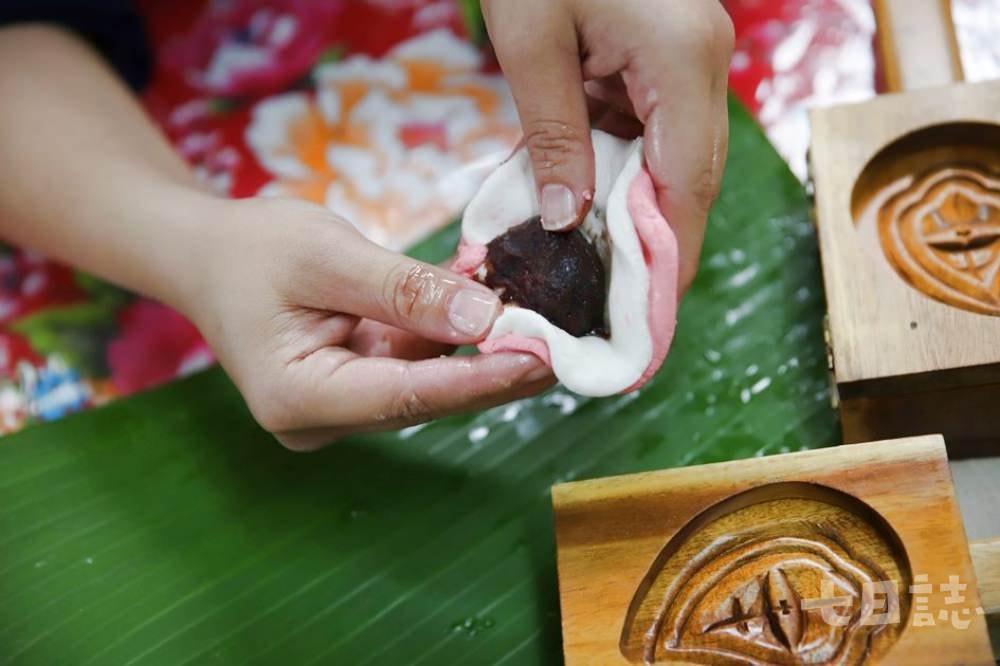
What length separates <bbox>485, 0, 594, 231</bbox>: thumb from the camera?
119cm

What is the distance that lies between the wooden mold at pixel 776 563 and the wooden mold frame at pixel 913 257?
0.17 meters

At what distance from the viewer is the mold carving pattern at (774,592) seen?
3.60ft

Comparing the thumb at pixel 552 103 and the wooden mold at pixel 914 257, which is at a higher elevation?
the thumb at pixel 552 103

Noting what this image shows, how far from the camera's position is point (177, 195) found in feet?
5.05

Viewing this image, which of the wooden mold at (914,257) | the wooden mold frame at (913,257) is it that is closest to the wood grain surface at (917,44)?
the wooden mold at (914,257)

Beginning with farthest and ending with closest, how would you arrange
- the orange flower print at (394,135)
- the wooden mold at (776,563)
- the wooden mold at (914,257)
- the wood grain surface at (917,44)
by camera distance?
1. the orange flower print at (394,135)
2. the wood grain surface at (917,44)
3. the wooden mold at (914,257)
4. the wooden mold at (776,563)

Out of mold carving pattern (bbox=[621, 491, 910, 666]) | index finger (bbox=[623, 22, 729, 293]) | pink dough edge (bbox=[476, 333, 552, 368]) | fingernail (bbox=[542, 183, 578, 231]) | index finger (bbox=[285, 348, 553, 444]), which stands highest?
index finger (bbox=[623, 22, 729, 293])

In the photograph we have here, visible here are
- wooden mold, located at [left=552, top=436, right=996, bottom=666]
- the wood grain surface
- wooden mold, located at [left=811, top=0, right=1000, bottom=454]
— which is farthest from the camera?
the wood grain surface

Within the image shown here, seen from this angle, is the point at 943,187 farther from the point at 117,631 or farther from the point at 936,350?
the point at 117,631

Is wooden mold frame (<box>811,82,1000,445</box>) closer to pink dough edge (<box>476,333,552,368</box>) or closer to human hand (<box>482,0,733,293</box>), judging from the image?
human hand (<box>482,0,733,293</box>)

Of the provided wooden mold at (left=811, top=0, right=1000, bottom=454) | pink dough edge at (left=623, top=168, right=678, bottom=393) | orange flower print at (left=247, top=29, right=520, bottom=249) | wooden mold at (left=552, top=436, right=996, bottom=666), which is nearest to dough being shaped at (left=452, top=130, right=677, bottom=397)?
pink dough edge at (left=623, top=168, right=678, bottom=393)

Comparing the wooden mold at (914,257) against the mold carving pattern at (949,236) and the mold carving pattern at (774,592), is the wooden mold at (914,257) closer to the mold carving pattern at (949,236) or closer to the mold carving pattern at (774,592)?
the mold carving pattern at (949,236)

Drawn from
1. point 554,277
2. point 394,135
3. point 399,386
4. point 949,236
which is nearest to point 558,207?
point 554,277

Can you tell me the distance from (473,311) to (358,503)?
1.68 ft
